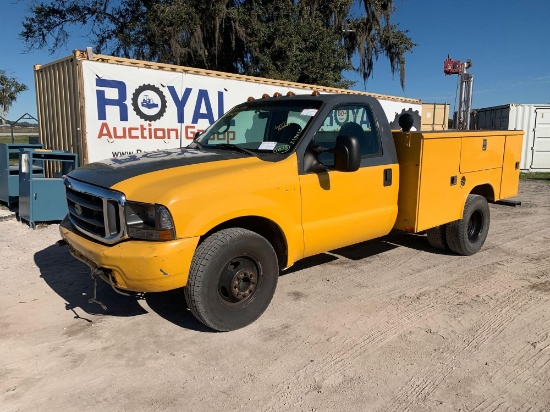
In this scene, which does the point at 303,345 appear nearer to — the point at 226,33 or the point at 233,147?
the point at 233,147

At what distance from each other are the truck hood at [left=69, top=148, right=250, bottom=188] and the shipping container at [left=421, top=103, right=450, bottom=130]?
19541 mm

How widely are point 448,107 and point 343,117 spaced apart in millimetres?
20397

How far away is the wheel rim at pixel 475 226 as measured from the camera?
5844 mm

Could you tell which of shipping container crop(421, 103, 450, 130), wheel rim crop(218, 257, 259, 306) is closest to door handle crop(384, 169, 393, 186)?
wheel rim crop(218, 257, 259, 306)

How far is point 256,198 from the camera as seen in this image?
3.48m

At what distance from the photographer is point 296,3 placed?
56.7 ft

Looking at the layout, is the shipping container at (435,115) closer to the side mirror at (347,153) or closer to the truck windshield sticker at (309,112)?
the truck windshield sticker at (309,112)

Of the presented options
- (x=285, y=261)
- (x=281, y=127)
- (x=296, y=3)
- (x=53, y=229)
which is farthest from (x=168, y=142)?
(x=296, y=3)

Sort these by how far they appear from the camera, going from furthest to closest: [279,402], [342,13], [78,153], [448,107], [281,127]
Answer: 1. [448,107]
2. [342,13]
3. [78,153]
4. [281,127]
5. [279,402]

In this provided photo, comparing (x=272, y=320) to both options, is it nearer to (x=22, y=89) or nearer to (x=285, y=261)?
(x=285, y=261)

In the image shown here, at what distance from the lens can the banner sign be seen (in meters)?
7.54

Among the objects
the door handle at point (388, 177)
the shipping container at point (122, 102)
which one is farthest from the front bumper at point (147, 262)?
the shipping container at point (122, 102)

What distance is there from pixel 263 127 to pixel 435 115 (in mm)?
19888

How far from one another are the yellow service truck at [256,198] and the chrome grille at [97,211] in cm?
1
